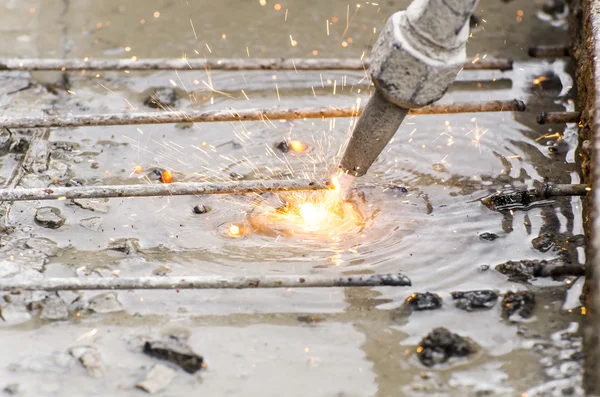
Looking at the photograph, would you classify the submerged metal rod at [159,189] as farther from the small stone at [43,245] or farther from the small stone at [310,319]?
the small stone at [310,319]

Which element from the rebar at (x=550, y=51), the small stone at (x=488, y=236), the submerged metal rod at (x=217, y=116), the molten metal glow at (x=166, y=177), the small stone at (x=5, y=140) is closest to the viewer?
the small stone at (x=488, y=236)

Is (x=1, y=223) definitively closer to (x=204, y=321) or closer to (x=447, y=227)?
(x=204, y=321)

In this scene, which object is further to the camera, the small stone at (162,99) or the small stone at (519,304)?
the small stone at (162,99)

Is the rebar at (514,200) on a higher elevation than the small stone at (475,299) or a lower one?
higher

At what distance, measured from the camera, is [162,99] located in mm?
4746

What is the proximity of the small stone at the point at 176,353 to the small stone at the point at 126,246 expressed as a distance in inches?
27.2

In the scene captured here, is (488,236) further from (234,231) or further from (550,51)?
(550,51)

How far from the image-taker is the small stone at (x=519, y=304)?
3225mm

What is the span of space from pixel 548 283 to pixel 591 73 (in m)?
1.27

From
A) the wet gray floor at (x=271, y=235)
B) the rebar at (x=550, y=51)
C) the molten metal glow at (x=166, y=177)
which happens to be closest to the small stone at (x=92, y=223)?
the wet gray floor at (x=271, y=235)

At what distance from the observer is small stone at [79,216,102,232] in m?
3.75

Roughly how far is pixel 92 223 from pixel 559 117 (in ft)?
8.74

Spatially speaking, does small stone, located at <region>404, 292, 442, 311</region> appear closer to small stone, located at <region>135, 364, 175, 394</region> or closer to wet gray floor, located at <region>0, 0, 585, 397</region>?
wet gray floor, located at <region>0, 0, 585, 397</region>

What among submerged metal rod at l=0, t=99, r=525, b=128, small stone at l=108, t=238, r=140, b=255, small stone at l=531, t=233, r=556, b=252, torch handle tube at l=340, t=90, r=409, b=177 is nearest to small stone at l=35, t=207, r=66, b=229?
small stone at l=108, t=238, r=140, b=255
